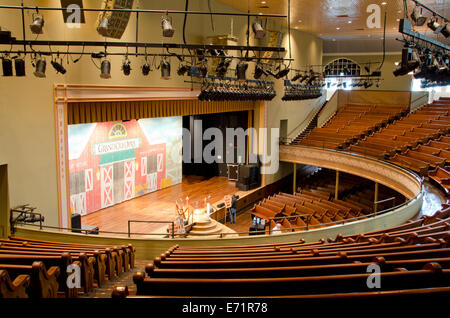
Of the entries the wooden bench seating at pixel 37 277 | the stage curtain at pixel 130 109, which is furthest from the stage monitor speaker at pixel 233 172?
the wooden bench seating at pixel 37 277

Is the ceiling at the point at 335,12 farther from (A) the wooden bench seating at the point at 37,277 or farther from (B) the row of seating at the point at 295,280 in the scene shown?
(A) the wooden bench seating at the point at 37,277

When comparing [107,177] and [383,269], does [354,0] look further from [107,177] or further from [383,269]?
[383,269]

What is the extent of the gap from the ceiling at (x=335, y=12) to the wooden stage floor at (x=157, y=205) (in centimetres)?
722

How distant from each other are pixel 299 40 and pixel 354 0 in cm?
789

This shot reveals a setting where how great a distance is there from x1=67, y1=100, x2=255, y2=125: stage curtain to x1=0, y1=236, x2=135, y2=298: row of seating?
16.6ft

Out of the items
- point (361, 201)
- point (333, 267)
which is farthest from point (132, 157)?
point (333, 267)

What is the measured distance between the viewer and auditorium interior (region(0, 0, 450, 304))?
3641 mm

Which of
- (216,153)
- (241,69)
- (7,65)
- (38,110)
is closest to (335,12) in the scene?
(241,69)

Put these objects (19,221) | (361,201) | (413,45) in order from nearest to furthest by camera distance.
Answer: (413,45)
(19,221)
(361,201)

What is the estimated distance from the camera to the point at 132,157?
15.1m

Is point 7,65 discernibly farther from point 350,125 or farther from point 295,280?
point 350,125

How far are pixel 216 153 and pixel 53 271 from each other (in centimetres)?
1652

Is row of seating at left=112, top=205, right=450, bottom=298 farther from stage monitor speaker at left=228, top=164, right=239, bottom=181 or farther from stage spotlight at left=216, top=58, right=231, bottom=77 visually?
stage monitor speaker at left=228, top=164, right=239, bottom=181

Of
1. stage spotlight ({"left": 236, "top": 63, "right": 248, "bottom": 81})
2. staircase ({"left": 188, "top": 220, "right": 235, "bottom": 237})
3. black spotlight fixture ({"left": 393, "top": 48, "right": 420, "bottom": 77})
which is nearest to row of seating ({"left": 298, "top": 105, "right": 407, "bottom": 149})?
staircase ({"left": 188, "top": 220, "right": 235, "bottom": 237})
